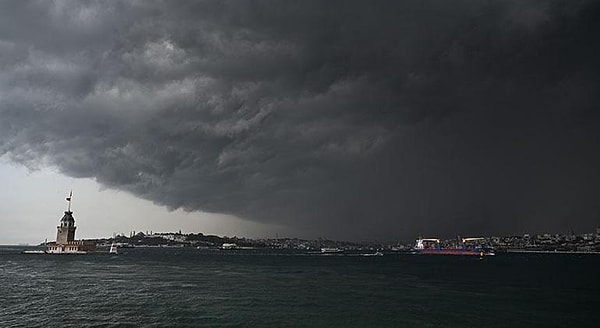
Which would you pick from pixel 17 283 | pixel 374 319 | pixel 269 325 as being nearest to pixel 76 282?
pixel 17 283

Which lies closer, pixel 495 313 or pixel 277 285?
pixel 495 313

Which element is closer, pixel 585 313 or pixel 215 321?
pixel 215 321

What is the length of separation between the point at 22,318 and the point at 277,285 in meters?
48.6

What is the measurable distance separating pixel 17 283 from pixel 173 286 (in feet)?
105

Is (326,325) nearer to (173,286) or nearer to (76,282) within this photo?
(173,286)

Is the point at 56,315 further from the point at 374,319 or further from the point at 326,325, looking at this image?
the point at 374,319

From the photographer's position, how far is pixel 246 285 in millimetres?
88250

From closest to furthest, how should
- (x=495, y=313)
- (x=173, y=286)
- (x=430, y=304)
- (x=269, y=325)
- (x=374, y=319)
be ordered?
1. (x=269, y=325)
2. (x=374, y=319)
3. (x=495, y=313)
4. (x=430, y=304)
5. (x=173, y=286)

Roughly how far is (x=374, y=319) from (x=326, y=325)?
6901 mm

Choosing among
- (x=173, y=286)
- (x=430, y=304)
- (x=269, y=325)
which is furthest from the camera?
(x=173, y=286)

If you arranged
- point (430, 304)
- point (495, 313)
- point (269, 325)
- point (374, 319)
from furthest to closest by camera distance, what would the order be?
point (430, 304)
point (495, 313)
point (374, 319)
point (269, 325)

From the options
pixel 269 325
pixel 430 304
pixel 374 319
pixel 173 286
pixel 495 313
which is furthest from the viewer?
pixel 173 286

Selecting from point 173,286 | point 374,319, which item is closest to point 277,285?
point 173,286

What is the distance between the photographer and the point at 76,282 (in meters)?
87.8
